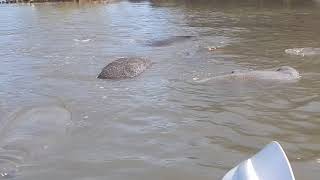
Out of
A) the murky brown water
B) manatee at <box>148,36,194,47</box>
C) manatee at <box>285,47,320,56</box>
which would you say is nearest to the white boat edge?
the murky brown water

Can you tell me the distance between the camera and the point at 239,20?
24.5m

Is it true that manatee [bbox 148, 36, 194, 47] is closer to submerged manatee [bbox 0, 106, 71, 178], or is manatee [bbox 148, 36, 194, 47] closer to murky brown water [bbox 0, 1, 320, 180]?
murky brown water [bbox 0, 1, 320, 180]

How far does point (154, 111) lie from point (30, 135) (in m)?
2.06

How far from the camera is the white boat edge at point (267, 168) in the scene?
3.79m

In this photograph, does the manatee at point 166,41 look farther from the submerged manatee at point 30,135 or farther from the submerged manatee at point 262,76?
the submerged manatee at point 30,135

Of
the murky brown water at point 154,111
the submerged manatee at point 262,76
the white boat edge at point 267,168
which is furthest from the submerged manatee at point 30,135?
the submerged manatee at point 262,76

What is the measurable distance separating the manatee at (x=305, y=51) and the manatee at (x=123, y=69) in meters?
4.16

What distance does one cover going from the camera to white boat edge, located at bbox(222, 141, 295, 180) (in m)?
3.79

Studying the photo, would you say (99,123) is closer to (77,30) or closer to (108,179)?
(108,179)

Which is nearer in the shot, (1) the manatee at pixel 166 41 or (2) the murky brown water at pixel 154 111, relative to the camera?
(2) the murky brown water at pixel 154 111

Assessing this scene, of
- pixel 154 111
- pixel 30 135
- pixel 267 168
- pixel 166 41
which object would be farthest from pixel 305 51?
pixel 267 168

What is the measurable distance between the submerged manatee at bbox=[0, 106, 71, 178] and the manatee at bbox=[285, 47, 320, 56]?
23.7 feet

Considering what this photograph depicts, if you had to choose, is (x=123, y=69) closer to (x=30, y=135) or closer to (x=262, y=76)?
(x=262, y=76)

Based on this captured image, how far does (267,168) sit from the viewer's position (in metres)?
3.88
